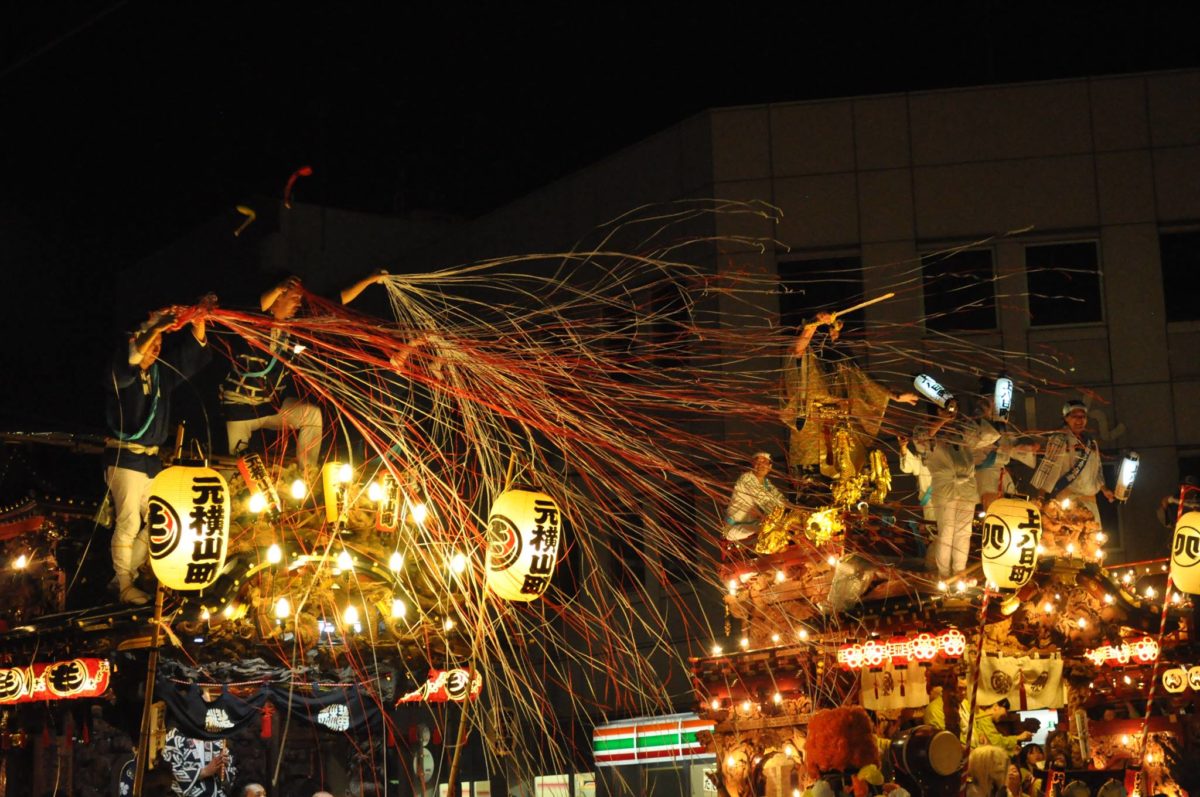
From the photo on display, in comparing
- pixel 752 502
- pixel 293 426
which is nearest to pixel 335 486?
pixel 293 426

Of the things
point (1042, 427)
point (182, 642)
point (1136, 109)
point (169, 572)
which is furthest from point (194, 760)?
point (1136, 109)

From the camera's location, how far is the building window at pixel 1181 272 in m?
18.5

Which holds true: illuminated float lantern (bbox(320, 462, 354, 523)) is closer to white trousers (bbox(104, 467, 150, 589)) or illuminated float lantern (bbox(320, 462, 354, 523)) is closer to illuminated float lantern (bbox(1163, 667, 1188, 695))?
white trousers (bbox(104, 467, 150, 589))

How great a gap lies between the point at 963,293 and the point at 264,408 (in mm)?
11013

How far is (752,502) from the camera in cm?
1302

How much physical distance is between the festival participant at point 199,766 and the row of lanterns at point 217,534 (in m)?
5.99

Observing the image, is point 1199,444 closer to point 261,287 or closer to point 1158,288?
point 1158,288

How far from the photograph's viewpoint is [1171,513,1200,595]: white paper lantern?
1302 cm

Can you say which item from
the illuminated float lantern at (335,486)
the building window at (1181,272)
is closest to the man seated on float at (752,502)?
the illuminated float lantern at (335,486)

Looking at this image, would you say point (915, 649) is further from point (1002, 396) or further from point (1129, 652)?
point (1129, 652)

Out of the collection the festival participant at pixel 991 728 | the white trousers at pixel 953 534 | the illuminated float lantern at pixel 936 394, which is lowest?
the festival participant at pixel 991 728

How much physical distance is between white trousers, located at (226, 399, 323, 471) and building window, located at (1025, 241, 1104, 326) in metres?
11.1

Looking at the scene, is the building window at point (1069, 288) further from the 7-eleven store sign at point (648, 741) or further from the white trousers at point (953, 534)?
the 7-eleven store sign at point (648, 741)

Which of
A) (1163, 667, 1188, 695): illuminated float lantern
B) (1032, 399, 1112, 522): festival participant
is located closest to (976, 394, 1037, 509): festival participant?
(1032, 399, 1112, 522): festival participant
